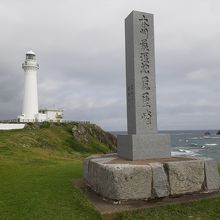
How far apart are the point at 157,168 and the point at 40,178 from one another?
5197 mm

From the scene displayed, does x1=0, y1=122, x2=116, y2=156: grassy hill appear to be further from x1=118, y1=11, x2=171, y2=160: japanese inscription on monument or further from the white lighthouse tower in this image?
x1=118, y1=11, x2=171, y2=160: japanese inscription on monument

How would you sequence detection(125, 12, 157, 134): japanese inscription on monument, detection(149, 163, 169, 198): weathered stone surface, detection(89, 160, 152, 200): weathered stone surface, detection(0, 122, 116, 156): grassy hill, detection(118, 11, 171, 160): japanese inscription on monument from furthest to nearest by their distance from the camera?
detection(0, 122, 116, 156): grassy hill, detection(125, 12, 157, 134): japanese inscription on monument, detection(118, 11, 171, 160): japanese inscription on monument, detection(149, 163, 169, 198): weathered stone surface, detection(89, 160, 152, 200): weathered stone surface

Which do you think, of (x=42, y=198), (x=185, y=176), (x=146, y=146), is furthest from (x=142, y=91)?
(x=42, y=198)

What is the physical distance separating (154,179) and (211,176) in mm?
1863

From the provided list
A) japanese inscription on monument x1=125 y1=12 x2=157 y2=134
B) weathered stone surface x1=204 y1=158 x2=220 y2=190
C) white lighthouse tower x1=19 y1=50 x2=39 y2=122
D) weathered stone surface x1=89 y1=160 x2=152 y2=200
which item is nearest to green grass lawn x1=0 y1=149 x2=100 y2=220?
weathered stone surface x1=89 y1=160 x2=152 y2=200

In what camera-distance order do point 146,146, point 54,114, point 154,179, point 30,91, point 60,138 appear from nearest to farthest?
1. point 154,179
2. point 146,146
3. point 60,138
4. point 30,91
5. point 54,114

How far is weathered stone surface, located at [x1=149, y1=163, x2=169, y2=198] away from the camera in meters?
7.09

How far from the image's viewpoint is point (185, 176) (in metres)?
7.44

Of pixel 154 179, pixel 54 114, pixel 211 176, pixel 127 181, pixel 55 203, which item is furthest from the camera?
pixel 54 114

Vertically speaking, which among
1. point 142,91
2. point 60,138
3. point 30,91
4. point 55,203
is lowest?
point 55,203

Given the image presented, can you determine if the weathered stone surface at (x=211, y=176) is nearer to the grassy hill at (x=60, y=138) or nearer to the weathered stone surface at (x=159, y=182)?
the weathered stone surface at (x=159, y=182)

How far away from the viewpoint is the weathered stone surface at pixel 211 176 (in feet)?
25.4

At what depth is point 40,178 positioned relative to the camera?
10586 millimetres

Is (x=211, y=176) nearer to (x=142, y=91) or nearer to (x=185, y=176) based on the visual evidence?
(x=185, y=176)
